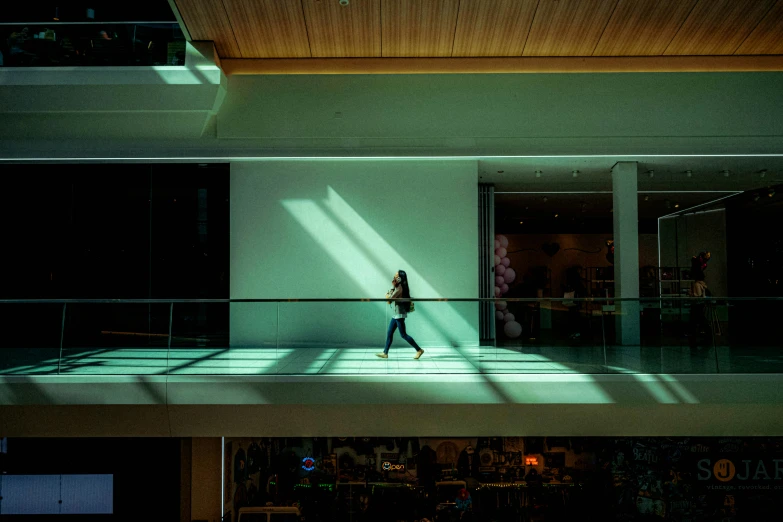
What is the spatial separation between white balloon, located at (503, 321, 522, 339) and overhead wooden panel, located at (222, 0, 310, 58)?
17.7ft

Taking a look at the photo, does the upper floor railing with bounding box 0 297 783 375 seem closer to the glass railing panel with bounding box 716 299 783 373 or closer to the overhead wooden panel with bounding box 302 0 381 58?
the glass railing panel with bounding box 716 299 783 373

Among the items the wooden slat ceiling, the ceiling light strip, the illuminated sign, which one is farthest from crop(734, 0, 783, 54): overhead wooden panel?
the illuminated sign

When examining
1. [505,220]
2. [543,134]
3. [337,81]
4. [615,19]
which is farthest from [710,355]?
[505,220]

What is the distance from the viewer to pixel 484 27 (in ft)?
27.4

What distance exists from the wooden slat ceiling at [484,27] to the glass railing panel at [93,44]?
0.60 metres

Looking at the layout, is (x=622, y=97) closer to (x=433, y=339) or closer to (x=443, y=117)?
(x=443, y=117)

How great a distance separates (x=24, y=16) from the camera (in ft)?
31.2

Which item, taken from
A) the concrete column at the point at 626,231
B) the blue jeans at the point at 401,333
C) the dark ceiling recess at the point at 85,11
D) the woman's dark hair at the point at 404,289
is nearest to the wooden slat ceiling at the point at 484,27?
the dark ceiling recess at the point at 85,11

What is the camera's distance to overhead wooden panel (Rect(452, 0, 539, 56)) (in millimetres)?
7902

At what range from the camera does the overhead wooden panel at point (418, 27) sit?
7.92 metres

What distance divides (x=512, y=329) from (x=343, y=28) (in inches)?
206

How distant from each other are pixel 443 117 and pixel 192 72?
4.05m

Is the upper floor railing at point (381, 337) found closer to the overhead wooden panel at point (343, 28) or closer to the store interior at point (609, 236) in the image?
the store interior at point (609, 236)

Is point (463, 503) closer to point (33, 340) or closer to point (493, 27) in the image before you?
point (33, 340)
